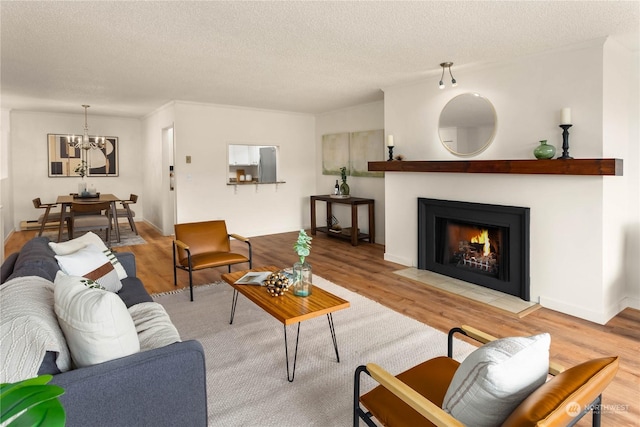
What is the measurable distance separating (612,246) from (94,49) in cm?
485

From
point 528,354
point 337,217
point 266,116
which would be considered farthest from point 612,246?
point 266,116

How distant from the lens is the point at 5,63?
3.97m

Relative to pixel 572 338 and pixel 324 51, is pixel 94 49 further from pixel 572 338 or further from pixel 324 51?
pixel 572 338

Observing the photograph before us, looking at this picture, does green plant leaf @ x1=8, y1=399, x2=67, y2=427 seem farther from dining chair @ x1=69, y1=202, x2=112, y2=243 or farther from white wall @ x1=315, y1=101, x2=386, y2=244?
dining chair @ x1=69, y1=202, x2=112, y2=243

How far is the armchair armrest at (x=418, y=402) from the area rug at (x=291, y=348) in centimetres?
70

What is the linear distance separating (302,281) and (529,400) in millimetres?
1709

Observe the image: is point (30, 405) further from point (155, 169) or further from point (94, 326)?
point (155, 169)

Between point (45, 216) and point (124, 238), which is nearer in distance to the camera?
point (45, 216)

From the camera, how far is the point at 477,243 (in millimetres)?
4227

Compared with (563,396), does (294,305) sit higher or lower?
lower

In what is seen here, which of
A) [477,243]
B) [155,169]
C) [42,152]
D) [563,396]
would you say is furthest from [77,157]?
[563,396]

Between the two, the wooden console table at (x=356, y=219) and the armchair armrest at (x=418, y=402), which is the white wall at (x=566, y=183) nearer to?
the wooden console table at (x=356, y=219)

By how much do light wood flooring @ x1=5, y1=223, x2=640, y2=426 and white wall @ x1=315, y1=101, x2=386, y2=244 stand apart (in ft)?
2.24

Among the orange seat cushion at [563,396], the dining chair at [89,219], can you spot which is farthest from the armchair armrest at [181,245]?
the orange seat cushion at [563,396]
